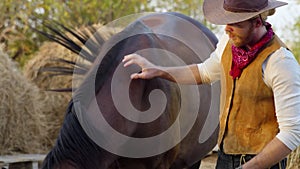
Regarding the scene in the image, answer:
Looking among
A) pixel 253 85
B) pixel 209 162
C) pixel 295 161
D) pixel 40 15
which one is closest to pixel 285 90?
pixel 253 85

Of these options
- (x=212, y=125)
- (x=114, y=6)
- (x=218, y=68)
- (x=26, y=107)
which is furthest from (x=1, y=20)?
(x=218, y=68)

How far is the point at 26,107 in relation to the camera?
298 inches

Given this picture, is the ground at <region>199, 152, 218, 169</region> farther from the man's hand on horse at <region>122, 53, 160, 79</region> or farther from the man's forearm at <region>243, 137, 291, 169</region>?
the man's forearm at <region>243, 137, 291, 169</region>

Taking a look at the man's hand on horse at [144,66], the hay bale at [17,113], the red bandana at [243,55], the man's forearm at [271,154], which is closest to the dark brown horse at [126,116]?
the man's hand on horse at [144,66]

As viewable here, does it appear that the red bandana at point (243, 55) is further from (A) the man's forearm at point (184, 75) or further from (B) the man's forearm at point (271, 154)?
(B) the man's forearm at point (271, 154)

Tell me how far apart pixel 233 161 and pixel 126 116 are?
67 cm

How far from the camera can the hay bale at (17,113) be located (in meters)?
7.19

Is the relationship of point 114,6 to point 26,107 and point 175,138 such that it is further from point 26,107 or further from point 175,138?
point 175,138

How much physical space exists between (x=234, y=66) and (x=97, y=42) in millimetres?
995

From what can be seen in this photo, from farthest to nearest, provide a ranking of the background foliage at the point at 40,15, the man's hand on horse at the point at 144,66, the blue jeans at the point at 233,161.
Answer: the background foliage at the point at 40,15, the man's hand on horse at the point at 144,66, the blue jeans at the point at 233,161

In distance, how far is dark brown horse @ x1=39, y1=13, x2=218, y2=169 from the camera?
3.12 metres

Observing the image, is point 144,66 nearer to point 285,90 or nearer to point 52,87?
point 285,90

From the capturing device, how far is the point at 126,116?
3.39 m

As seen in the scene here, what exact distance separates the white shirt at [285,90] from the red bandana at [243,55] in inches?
3.0
